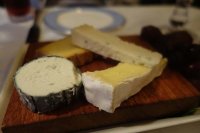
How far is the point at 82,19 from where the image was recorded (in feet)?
3.14

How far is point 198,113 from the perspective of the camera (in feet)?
1.85

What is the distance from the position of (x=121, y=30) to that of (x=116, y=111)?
47 cm

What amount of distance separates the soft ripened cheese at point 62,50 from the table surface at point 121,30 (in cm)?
10

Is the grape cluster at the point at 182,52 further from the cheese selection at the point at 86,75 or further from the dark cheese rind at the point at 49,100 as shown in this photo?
the dark cheese rind at the point at 49,100

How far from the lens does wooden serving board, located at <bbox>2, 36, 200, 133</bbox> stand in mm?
470

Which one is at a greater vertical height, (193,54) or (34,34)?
(193,54)

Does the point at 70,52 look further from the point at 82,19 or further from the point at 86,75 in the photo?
the point at 82,19

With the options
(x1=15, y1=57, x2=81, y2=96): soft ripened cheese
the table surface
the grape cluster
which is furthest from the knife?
the grape cluster

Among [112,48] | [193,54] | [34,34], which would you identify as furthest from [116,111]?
[34,34]

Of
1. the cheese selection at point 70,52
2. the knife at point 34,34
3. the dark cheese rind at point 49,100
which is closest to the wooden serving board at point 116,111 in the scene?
the dark cheese rind at point 49,100

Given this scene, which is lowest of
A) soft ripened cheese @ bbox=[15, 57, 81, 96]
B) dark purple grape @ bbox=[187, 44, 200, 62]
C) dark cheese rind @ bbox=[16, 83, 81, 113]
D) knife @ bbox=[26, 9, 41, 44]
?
knife @ bbox=[26, 9, 41, 44]

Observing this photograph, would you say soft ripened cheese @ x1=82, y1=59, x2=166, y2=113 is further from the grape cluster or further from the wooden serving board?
the grape cluster

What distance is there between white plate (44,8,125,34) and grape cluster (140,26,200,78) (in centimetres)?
24

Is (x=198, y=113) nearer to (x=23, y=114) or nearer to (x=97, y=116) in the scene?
(x=97, y=116)
